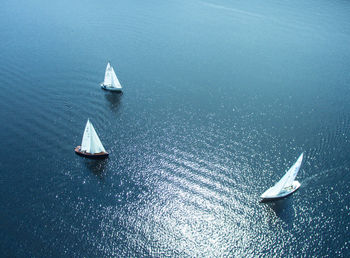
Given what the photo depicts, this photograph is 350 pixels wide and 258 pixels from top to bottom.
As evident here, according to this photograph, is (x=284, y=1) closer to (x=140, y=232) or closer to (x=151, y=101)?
(x=151, y=101)

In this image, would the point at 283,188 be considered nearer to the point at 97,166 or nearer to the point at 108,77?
the point at 97,166

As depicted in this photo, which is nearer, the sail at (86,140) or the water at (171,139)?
the water at (171,139)

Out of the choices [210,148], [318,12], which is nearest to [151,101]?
[210,148]

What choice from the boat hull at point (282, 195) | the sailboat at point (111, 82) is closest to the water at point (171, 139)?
the boat hull at point (282, 195)

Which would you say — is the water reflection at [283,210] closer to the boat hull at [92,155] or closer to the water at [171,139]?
the water at [171,139]

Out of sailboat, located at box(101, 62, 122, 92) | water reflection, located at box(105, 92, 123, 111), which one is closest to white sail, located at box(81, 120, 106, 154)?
water reflection, located at box(105, 92, 123, 111)

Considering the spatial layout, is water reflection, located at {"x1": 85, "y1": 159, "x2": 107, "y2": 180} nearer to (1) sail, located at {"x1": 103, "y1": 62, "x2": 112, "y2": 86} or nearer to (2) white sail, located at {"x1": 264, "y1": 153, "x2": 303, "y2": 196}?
(1) sail, located at {"x1": 103, "y1": 62, "x2": 112, "y2": 86}
